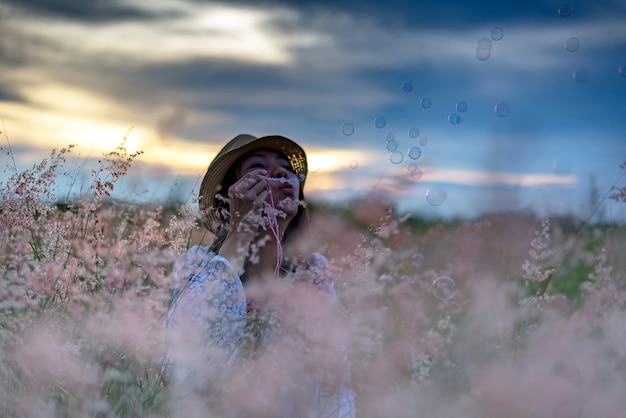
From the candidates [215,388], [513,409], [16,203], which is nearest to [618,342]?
[513,409]

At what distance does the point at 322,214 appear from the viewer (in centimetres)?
327

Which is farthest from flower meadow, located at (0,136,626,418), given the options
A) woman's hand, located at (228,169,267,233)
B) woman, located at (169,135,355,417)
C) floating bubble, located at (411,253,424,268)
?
floating bubble, located at (411,253,424,268)

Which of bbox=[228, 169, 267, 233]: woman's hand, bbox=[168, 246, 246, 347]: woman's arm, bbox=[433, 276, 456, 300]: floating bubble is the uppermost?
bbox=[228, 169, 267, 233]: woman's hand

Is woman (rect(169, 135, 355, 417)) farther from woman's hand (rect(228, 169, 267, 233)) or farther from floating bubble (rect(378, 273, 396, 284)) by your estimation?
floating bubble (rect(378, 273, 396, 284))

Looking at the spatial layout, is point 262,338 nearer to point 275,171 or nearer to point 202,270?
point 202,270

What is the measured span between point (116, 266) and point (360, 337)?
80cm

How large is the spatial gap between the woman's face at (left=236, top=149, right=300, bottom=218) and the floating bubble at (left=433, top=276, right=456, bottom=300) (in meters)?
0.90

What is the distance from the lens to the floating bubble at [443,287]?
329 cm

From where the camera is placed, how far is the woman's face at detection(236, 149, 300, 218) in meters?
2.63

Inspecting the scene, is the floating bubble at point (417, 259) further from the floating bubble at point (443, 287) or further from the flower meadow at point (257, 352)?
the flower meadow at point (257, 352)

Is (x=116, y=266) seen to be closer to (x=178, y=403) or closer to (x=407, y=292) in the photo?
(x=178, y=403)

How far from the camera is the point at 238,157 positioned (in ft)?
10.1

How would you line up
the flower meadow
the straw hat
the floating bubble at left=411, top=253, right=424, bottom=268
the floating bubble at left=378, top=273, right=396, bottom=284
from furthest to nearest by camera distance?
the floating bubble at left=411, top=253, right=424, bottom=268
the straw hat
the floating bubble at left=378, top=273, right=396, bottom=284
the flower meadow

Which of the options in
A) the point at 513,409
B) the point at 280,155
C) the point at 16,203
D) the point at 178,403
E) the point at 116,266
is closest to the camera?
the point at 513,409
